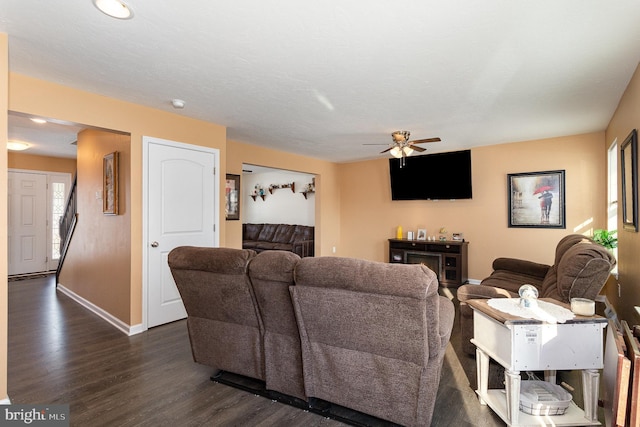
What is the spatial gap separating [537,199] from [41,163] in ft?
30.2

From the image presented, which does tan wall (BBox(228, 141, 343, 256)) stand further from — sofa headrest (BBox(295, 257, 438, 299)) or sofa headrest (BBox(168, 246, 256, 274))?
sofa headrest (BBox(295, 257, 438, 299))

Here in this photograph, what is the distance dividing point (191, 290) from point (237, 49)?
1.74 metres

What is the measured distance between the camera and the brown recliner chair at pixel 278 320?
1999 millimetres

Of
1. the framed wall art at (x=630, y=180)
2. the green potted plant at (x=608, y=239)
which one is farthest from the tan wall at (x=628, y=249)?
the green potted plant at (x=608, y=239)

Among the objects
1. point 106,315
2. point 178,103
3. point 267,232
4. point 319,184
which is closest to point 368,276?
point 178,103

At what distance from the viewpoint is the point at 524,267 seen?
157 inches

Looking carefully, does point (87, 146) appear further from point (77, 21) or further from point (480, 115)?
point (480, 115)

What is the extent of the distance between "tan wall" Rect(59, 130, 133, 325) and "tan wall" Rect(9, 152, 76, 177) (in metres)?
2.84

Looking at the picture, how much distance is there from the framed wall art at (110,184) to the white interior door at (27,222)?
405cm

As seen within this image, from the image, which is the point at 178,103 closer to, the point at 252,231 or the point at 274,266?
the point at 274,266

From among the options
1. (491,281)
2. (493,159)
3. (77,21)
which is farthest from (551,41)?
(493,159)

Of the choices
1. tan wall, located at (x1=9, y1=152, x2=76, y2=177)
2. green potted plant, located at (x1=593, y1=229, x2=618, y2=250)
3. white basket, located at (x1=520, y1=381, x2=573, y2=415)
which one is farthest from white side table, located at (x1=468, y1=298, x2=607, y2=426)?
tan wall, located at (x1=9, y1=152, x2=76, y2=177)

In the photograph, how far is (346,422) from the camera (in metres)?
1.96

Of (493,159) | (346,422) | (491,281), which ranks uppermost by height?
(493,159)
